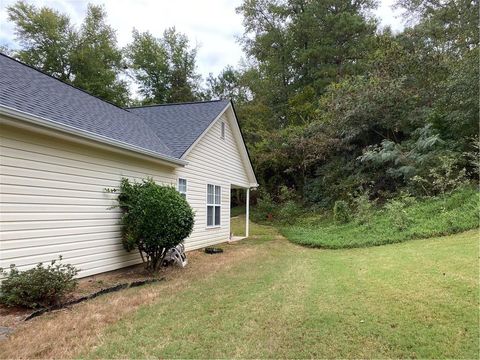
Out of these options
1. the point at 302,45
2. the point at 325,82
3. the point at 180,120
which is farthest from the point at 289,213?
the point at 302,45

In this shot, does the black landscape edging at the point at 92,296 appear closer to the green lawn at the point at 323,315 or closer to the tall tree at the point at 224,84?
the green lawn at the point at 323,315

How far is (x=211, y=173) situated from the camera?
36.1 ft

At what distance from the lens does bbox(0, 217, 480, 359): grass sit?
305 centimetres

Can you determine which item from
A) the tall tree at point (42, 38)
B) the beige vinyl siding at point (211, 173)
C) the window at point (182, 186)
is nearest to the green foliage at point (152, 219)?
the beige vinyl siding at point (211, 173)

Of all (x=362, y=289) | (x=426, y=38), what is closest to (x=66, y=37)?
(x=426, y=38)

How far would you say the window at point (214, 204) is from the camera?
11.1 m

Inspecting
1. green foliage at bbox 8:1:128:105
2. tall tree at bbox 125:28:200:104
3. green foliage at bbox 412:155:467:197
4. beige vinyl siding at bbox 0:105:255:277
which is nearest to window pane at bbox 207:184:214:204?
beige vinyl siding at bbox 0:105:255:277

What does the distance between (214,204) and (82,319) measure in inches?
299

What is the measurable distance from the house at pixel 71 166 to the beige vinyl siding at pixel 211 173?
6 centimetres

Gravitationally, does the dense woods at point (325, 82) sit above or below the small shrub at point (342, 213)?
above

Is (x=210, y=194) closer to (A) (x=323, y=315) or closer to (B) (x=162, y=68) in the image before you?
(A) (x=323, y=315)

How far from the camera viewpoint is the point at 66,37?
2670cm

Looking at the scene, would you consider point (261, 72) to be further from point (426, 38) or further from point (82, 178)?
point (82, 178)

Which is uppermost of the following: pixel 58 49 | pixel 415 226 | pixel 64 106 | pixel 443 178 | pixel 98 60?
pixel 58 49
